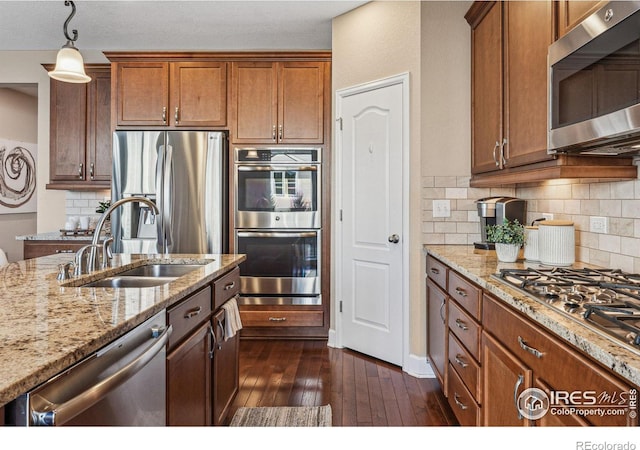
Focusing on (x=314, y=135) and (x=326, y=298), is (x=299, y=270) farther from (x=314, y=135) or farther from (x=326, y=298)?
(x=314, y=135)

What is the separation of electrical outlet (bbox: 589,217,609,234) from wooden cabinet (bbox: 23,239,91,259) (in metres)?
3.93

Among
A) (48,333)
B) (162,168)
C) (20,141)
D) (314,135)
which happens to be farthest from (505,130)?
(20,141)

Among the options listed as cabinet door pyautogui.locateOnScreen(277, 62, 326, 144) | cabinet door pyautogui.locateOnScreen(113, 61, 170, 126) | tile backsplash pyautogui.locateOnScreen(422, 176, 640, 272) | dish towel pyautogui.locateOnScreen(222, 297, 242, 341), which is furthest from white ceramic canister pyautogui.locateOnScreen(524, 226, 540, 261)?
cabinet door pyautogui.locateOnScreen(113, 61, 170, 126)

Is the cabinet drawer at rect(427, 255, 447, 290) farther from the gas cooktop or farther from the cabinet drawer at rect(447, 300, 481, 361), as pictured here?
the gas cooktop

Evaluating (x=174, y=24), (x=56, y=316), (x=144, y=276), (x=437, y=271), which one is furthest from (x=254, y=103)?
(x=56, y=316)

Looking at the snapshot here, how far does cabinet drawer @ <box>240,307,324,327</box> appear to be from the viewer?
12.5 feet

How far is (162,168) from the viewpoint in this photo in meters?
3.74

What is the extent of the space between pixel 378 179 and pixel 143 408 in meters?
2.38

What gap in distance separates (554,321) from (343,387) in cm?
188

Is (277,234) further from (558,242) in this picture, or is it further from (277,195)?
(558,242)

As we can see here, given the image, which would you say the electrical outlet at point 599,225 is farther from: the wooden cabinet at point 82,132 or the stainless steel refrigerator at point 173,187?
the wooden cabinet at point 82,132

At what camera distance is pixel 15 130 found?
5.99 m

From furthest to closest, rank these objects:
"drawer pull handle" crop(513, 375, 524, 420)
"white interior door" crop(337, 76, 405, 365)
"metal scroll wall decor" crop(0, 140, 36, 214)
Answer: "metal scroll wall decor" crop(0, 140, 36, 214) → "white interior door" crop(337, 76, 405, 365) → "drawer pull handle" crop(513, 375, 524, 420)

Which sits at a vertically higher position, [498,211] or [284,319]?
[498,211]
